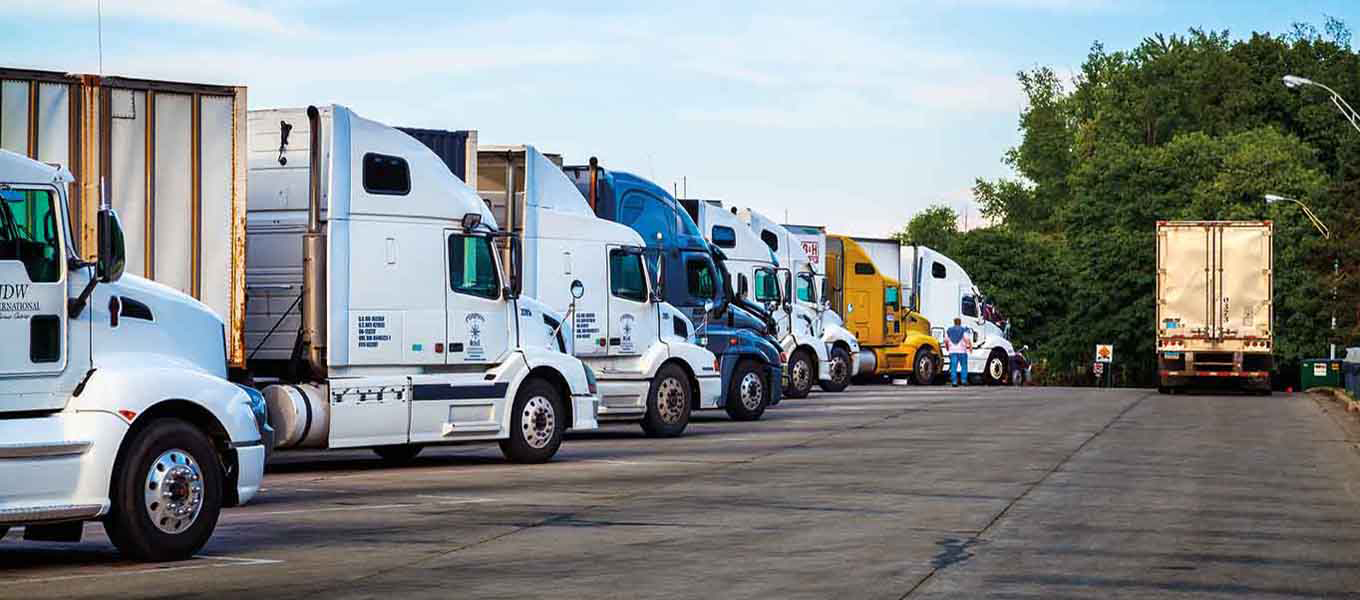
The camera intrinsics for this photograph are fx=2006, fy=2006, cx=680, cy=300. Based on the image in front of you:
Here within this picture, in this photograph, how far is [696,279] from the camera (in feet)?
95.9

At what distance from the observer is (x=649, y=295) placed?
84.3 feet

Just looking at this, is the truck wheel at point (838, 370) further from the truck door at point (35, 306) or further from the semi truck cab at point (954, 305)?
the truck door at point (35, 306)

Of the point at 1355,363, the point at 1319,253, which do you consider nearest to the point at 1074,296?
the point at 1319,253

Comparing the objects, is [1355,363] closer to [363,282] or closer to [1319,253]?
[1319,253]

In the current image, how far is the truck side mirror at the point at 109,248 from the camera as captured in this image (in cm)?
1175

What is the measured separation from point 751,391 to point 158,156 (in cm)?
1494

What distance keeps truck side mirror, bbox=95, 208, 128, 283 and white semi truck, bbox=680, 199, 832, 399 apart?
22.3 m

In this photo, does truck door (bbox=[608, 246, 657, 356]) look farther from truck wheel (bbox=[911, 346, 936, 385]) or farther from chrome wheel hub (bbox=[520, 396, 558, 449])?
truck wheel (bbox=[911, 346, 936, 385])

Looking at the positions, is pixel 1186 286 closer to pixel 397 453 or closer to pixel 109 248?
pixel 397 453

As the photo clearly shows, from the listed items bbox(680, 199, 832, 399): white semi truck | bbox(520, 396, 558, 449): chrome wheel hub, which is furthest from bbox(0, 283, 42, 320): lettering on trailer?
bbox(680, 199, 832, 399): white semi truck

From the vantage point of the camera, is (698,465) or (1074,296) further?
(1074,296)

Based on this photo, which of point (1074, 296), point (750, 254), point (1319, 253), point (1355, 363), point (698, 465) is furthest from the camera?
point (1074, 296)

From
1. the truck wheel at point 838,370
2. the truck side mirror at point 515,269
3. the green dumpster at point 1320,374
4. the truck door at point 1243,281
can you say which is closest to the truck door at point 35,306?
the truck side mirror at point 515,269

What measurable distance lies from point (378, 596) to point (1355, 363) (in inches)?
1272
